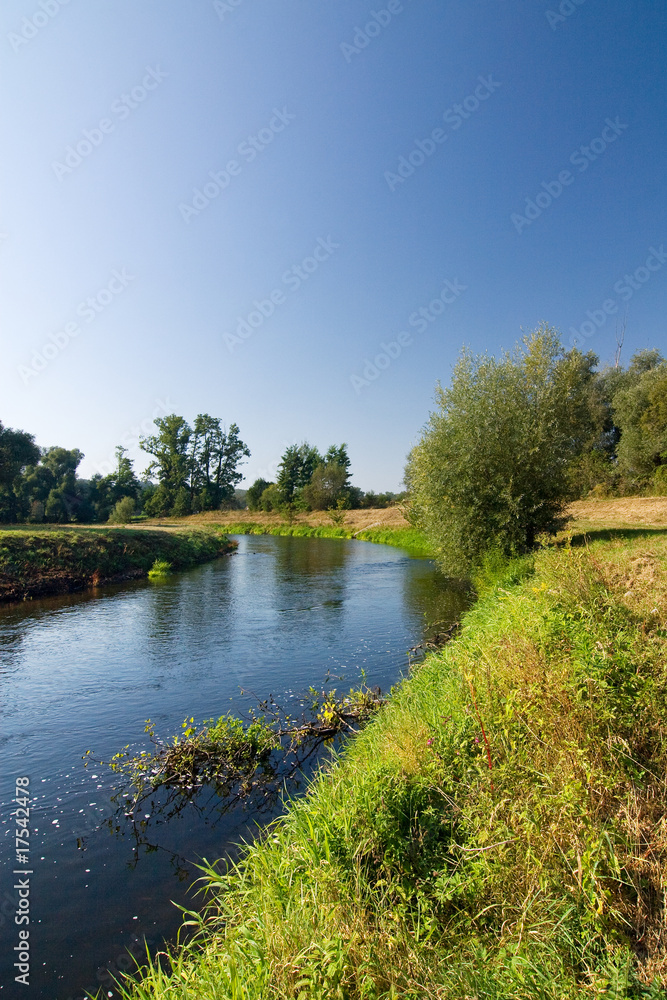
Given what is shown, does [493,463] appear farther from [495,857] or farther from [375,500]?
[375,500]

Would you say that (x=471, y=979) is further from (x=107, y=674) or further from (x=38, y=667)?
(x=38, y=667)

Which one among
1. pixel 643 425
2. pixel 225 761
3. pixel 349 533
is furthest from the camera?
pixel 349 533

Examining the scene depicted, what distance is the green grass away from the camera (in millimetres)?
38594

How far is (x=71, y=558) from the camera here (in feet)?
68.4

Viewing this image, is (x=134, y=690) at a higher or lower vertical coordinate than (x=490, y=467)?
lower

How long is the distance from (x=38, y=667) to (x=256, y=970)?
32.7 feet

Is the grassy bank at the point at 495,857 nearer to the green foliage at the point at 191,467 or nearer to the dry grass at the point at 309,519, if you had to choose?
the dry grass at the point at 309,519

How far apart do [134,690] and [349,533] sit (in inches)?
1687

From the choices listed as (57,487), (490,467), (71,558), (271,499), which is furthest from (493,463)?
(271,499)

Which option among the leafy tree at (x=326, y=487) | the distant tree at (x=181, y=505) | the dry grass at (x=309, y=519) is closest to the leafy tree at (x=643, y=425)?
the dry grass at (x=309, y=519)

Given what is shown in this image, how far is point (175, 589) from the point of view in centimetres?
2094

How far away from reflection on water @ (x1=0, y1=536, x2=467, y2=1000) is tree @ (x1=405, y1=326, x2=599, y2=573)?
244 centimetres

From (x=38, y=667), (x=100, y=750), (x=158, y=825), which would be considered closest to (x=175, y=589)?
(x=38, y=667)

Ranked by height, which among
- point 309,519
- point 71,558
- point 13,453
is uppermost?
point 13,453
